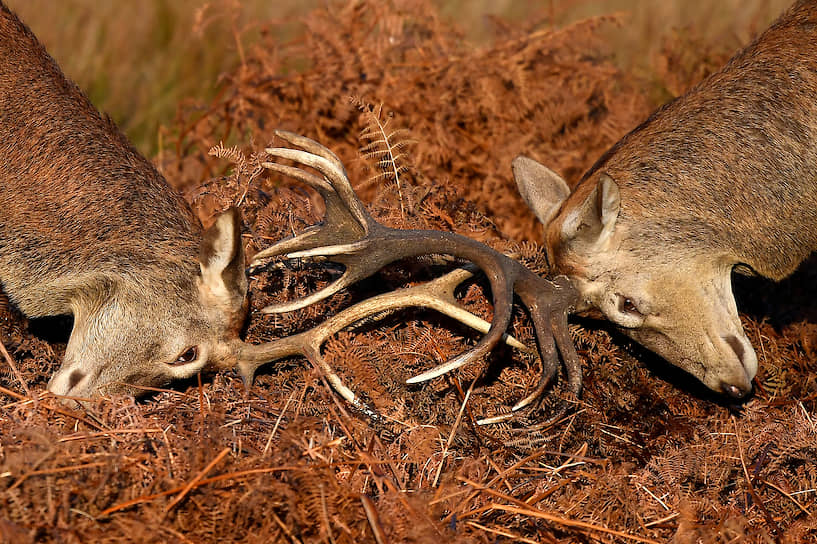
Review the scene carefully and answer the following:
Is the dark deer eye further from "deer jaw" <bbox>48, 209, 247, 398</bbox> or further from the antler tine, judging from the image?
the antler tine

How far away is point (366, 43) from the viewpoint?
251 inches

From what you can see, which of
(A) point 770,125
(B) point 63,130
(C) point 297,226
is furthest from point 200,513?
(A) point 770,125

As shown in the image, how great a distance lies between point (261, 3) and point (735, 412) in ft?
21.9

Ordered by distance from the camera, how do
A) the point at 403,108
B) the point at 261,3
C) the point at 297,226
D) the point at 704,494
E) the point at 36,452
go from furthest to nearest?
the point at 261,3 < the point at 403,108 < the point at 297,226 < the point at 704,494 < the point at 36,452

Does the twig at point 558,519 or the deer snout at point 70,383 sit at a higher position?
the deer snout at point 70,383

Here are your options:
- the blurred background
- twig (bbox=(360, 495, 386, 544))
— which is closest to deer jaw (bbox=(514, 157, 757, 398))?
twig (bbox=(360, 495, 386, 544))

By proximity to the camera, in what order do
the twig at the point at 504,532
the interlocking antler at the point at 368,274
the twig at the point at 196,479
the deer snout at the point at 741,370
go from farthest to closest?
the deer snout at the point at 741,370
the interlocking antler at the point at 368,274
the twig at the point at 504,532
the twig at the point at 196,479

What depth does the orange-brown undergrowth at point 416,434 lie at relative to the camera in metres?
2.93

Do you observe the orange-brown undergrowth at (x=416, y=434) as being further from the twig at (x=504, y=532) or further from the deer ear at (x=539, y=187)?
the deer ear at (x=539, y=187)

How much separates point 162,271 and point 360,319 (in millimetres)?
913

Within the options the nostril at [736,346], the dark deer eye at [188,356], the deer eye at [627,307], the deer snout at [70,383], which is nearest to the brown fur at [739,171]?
the deer eye at [627,307]

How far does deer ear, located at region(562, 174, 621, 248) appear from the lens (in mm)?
3977

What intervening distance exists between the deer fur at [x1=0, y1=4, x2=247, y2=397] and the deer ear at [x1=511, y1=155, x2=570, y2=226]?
1627mm

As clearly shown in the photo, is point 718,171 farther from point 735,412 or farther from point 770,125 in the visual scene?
point 735,412
